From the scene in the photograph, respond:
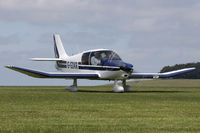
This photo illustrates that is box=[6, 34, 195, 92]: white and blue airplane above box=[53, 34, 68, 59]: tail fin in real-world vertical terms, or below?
below

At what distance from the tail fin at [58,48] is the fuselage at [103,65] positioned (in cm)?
761

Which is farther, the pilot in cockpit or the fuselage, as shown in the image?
the pilot in cockpit

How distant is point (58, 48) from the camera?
4578 centimetres

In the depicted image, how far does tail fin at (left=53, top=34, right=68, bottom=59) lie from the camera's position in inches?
1763

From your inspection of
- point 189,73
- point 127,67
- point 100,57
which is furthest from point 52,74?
point 189,73

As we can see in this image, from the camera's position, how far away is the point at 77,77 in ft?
116

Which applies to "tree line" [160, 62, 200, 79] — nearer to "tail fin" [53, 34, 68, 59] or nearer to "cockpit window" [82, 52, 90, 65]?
"tail fin" [53, 34, 68, 59]

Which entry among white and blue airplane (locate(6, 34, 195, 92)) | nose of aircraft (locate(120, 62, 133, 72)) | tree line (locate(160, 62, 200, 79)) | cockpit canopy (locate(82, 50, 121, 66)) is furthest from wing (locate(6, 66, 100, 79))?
tree line (locate(160, 62, 200, 79))

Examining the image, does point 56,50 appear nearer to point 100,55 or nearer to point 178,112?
point 100,55

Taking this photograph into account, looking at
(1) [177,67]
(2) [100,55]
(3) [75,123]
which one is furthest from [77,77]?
(1) [177,67]

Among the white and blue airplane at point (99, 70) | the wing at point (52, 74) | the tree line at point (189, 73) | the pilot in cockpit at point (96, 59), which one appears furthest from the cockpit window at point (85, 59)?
the tree line at point (189, 73)

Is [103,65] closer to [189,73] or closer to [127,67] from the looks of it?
[127,67]

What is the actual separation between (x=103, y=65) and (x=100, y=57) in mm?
612

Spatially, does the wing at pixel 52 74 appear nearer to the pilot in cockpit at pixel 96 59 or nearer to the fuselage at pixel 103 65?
the fuselage at pixel 103 65
